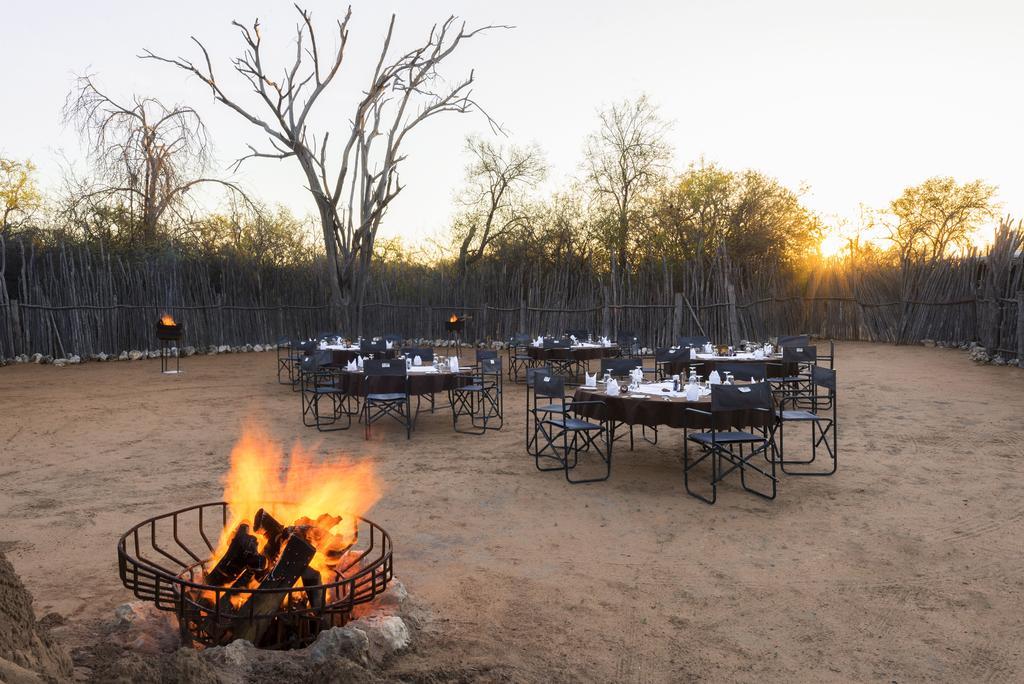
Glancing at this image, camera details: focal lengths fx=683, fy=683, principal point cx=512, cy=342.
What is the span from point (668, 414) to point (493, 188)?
74.0 ft

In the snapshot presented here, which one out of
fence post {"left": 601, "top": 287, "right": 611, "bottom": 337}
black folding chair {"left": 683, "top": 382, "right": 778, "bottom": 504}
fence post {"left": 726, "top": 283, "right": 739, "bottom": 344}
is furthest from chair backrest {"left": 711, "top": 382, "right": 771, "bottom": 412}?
fence post {"left": 601, "top": 287, "right": 611, "bottom": 337}

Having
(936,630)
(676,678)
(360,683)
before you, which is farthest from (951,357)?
(360,683)

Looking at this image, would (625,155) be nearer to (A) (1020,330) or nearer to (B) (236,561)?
(A) (1020,330)

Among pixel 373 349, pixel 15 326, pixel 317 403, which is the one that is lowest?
pixel 317 403

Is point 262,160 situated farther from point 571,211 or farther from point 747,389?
point 747,389

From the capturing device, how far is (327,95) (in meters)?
18.2

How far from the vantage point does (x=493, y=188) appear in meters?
26.8

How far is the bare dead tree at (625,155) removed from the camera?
26.0 metres

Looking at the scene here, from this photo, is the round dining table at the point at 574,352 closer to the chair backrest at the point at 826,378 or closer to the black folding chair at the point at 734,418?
the chair backrest at the point at 826,378

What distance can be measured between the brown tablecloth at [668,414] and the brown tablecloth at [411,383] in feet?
7.67

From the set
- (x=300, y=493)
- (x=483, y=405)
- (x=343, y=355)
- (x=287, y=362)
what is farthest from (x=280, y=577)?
(x=287, y=362)

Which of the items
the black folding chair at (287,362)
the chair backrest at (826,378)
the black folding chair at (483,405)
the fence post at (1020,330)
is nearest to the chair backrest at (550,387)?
the black folding chair at (483,405)

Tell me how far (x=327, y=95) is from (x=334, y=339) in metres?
8.73

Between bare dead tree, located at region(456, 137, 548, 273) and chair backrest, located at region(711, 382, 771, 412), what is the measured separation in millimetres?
21569
